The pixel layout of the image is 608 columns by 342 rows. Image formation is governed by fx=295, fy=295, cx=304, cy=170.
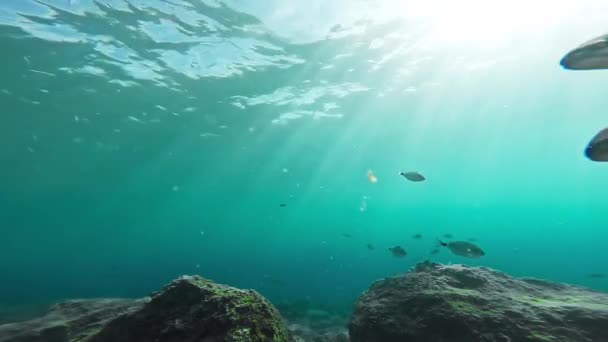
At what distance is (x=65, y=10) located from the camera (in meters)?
13.1

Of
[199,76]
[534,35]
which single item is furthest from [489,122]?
[199,76]

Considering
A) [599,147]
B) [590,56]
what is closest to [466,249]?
[599,147]

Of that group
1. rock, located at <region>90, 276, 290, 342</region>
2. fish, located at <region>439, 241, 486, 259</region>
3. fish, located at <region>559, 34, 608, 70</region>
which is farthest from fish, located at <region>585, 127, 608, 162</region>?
fish, located at <region>439, 241, 486, 259</region>

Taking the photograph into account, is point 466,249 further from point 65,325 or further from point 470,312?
point 65,325

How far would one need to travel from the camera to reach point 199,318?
2672 millimetres

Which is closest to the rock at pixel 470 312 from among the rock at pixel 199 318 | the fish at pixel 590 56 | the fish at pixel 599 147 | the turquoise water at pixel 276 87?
the rock at pixel 199 318

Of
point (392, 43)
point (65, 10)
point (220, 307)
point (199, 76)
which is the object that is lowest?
point (220, 307)

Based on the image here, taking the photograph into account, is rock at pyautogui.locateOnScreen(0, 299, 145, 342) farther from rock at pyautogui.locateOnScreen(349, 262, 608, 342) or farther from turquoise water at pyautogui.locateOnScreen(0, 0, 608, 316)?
turquoise water at pyautogui.locateOnScreen(0, 0, 608, 316)

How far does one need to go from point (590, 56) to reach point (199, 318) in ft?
14.2

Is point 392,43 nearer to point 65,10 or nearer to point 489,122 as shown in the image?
point 65,10

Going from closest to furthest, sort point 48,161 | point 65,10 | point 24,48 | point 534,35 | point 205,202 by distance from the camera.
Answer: point 65,10 → point 24,48 → point 534,35 → point 48,161 → point 205,202

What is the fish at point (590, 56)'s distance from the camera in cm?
270

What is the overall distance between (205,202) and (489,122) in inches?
2684

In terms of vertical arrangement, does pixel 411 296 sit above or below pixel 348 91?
below
